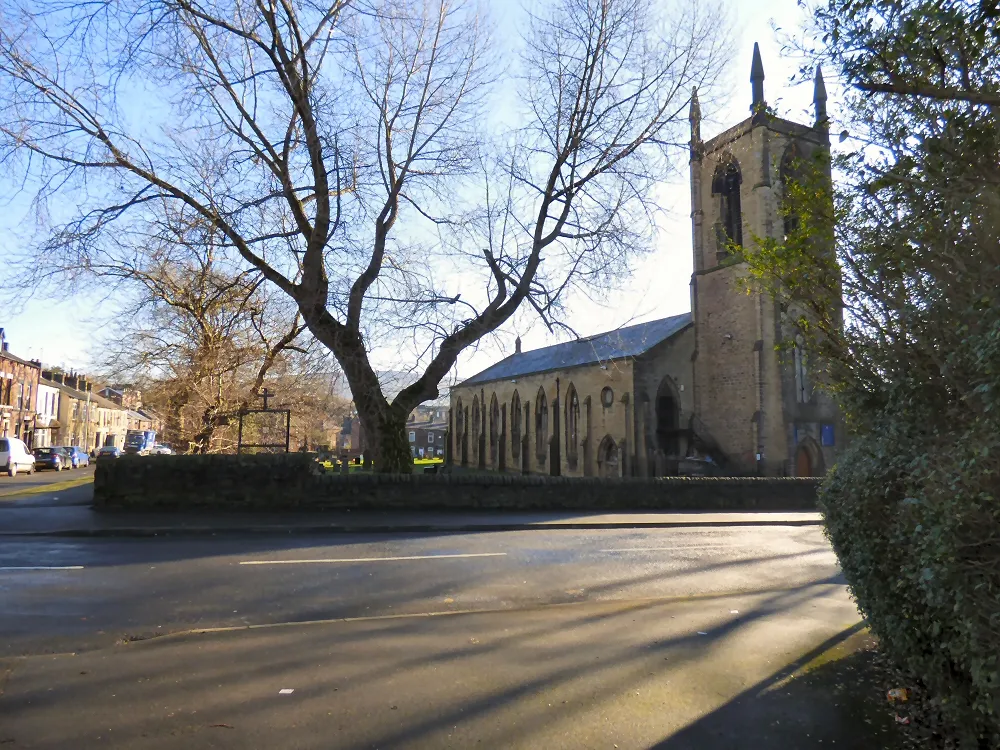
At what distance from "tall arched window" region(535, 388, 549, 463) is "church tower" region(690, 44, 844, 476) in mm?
11355

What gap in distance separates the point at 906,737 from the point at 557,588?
4455 mm

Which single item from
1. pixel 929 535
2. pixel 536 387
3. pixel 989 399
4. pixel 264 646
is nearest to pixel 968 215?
pixel 989 399

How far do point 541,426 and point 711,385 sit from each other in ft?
43.0

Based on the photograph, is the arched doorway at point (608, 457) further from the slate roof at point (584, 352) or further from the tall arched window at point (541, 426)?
the tall arched window at point (541, 426)

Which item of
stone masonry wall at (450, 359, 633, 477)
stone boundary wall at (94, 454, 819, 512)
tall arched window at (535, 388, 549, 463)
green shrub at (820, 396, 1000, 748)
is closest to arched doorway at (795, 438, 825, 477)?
stone masonry wall at (450, 359, 633, 477)

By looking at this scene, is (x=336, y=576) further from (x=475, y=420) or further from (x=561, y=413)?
(x=475, y=420)

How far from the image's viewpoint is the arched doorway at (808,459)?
33.5 metres

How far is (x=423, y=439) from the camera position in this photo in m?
111

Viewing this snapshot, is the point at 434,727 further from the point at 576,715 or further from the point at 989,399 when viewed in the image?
the point at 989,399

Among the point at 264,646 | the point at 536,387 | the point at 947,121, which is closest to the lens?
the point at 947,121

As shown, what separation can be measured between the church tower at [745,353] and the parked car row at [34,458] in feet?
89.1

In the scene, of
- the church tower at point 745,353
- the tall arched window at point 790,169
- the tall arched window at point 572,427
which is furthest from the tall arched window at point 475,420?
the tall arched window at point 790,169

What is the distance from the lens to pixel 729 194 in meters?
37.2

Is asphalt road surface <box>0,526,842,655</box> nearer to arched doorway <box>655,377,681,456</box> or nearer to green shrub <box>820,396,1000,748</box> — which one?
green shrub <box>820,396,1000,748</box>
